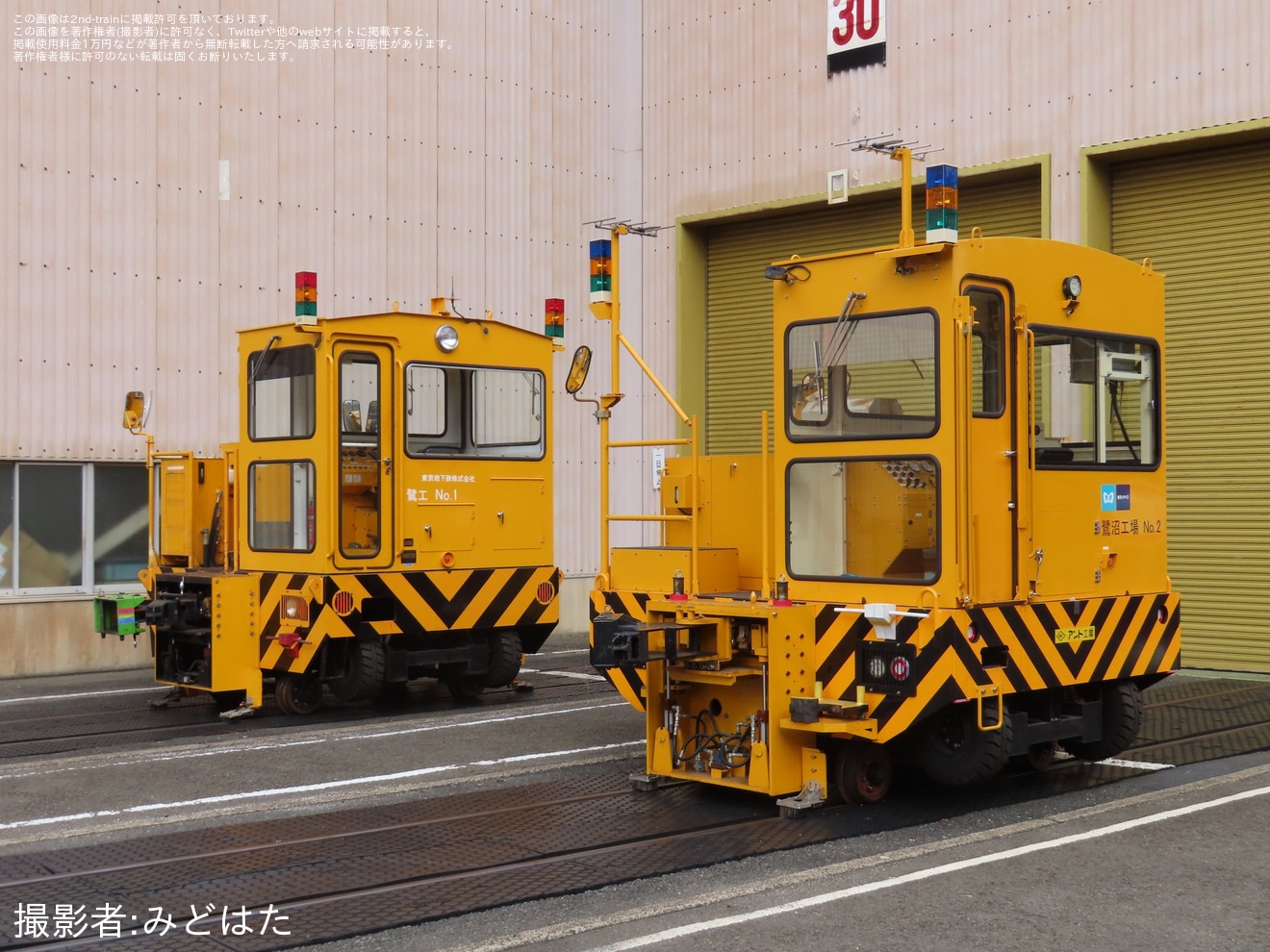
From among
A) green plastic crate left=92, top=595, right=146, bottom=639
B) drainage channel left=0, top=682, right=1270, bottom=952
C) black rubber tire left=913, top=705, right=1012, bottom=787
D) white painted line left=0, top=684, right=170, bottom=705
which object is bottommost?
white painted line left=0, top=684, right=170, bottom=705

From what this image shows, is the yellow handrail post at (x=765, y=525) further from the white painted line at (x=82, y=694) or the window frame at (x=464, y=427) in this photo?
the white painted line at (x=82, y=694)

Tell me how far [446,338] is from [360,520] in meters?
1.68

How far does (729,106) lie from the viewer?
1730 cm

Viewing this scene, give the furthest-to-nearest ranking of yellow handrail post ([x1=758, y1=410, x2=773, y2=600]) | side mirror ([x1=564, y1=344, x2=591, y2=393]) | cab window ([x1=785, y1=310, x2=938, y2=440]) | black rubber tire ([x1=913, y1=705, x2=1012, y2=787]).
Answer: side mirror ([x1=564, y1=344, x2=591, y2=393])
yellow handrail post ([x1=758, y1=410, x2=773, y2=600])
black rubber tire ([x1=913, y1=705, x2=1012, y2=787])
cab window ([x1=785, y1=310, x2=938, y2=440])

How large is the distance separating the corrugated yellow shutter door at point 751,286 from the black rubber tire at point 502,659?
244 inches

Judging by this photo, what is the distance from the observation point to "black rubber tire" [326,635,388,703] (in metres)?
11.1

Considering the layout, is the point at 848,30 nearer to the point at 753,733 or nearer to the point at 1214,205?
the point at 1214,205

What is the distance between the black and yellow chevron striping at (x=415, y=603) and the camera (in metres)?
10.9

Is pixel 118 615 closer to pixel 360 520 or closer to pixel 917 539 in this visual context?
pixel 360 520

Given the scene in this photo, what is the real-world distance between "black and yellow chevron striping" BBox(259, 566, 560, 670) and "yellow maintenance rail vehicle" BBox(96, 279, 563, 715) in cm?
2

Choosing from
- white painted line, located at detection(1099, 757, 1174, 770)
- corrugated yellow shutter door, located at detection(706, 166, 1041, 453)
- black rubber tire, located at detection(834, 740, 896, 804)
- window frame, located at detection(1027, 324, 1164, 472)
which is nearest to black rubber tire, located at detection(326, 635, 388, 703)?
black rubber tire, located at detection(834, 740, 896, 804)

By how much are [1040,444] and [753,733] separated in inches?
87.6

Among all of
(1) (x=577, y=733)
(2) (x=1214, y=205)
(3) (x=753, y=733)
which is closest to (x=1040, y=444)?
(3) (x=753, y=733)

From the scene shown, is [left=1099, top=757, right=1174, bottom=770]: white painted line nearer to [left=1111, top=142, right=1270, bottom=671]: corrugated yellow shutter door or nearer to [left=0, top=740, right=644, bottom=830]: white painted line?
[left=0, top=740, right=644, bottom=830]: white painted line
